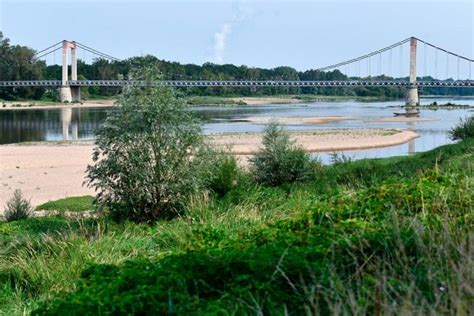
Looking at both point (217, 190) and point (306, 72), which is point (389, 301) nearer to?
point (217, 190)

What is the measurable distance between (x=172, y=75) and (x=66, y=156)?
99.9m

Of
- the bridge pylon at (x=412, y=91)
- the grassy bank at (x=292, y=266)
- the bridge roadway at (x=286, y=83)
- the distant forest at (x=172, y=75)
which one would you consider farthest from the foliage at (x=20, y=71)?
the grassy bank at (x=292, y=266)

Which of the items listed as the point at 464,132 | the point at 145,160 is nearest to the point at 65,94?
the point at 464,132

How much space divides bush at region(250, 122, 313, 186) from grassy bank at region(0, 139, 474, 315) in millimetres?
8873

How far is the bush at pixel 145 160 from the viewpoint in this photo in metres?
13.1

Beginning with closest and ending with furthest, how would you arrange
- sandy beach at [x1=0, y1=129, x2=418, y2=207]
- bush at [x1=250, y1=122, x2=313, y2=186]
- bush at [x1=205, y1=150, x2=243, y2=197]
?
bush at [x1=205, y1=150, x2=243, y2=197], bush at [x1=250, y1=122, x2=313, y2=186], sandy beach at [x1=0, y1=129, x2=418, y2=207]

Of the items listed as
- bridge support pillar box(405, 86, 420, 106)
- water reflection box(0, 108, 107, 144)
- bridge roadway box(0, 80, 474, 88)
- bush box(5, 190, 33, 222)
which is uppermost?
bridge roadway box(0, 80, 474, 88)

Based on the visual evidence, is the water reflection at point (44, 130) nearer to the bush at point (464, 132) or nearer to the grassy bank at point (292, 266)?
the bush at point (464, 132)

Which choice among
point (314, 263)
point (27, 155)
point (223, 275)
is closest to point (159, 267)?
point (223, 275)

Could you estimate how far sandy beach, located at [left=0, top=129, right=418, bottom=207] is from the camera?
24.3 m

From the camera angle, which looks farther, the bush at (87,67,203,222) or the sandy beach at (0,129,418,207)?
the sandy beach at (0,129,418,207)

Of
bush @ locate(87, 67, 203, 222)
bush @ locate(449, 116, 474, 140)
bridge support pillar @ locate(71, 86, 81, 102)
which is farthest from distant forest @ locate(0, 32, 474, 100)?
bush @ locate(87, 67, 203, 222)

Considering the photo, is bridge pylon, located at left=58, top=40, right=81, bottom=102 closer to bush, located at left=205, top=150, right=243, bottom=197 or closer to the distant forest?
the distant forest

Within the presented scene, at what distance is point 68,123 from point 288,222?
61.2 metres
